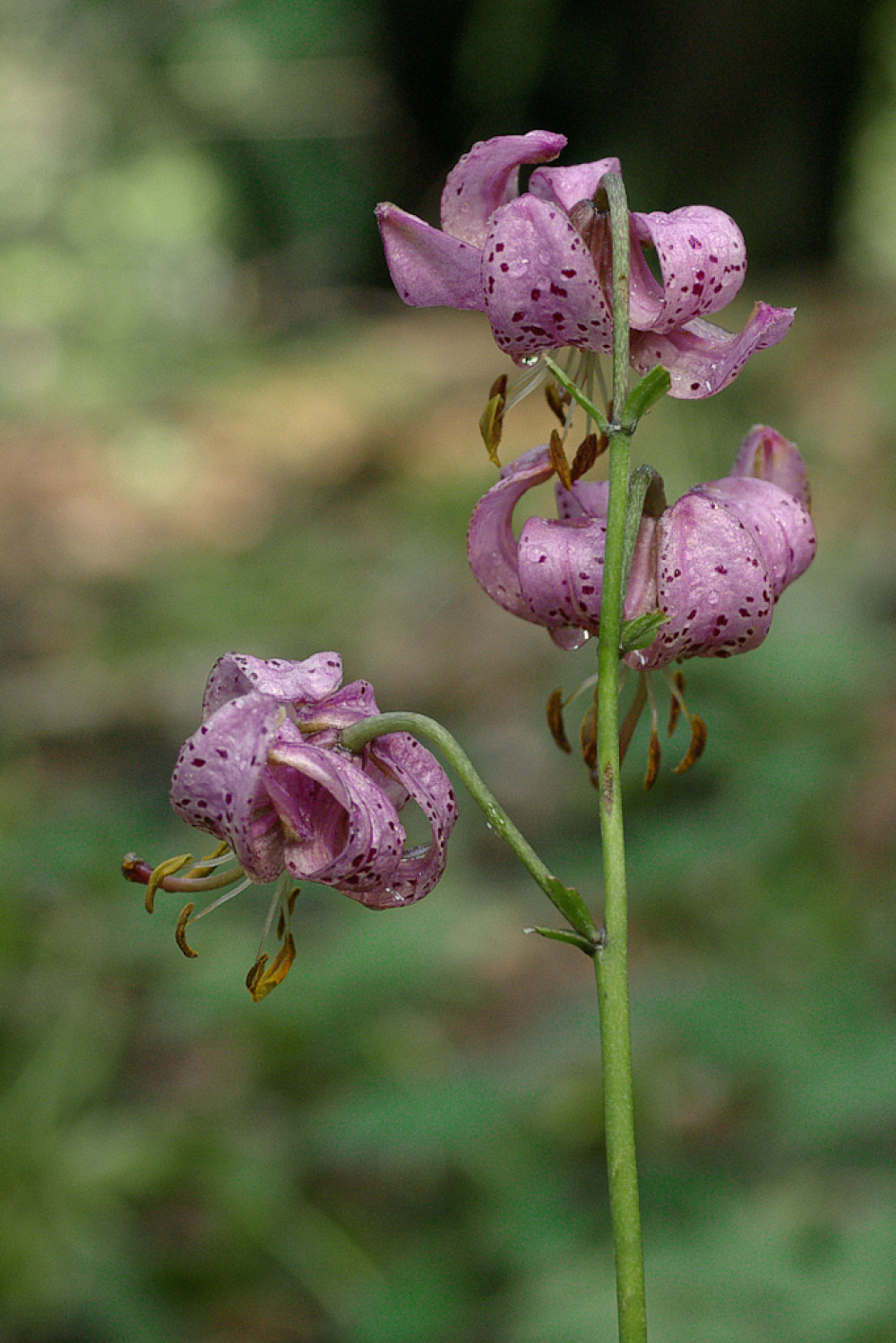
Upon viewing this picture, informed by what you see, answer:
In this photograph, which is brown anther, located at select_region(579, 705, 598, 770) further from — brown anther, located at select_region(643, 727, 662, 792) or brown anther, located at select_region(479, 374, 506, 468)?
brown anther, located at select_region(479, 374, 506, 468)

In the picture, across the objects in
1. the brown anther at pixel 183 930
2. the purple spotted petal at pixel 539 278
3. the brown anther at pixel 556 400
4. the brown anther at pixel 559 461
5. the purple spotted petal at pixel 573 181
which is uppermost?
the purple spotted petal at pixel 573 181

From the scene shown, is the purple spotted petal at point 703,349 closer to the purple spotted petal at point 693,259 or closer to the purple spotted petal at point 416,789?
the purple spotted petal at point 693,259

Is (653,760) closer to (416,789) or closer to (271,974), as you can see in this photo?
(416,789)

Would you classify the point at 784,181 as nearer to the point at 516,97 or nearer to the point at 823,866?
the point at 516,97

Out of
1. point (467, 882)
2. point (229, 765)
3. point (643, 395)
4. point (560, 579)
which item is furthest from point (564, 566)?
point (467, 882)

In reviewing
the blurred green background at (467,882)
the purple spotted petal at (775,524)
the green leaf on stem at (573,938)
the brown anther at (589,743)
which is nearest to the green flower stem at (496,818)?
the green leaf on stem at (573,938)

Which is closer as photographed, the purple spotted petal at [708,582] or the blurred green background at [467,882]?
the purple spotted petal at [708,582]

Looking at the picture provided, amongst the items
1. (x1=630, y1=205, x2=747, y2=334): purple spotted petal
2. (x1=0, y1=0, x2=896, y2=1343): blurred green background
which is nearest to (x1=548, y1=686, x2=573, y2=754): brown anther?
(x1=630, y1=205, x2=747, y2=334): purple spotted petal
